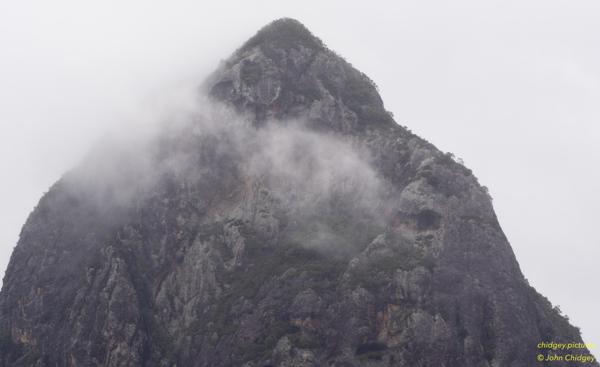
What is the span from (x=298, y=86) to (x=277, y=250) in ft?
112

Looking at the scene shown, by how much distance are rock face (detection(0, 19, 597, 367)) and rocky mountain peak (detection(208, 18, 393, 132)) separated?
0.29 meters

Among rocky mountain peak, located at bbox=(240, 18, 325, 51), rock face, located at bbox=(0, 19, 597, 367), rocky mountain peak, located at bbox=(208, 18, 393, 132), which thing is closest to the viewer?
rock face, located at bbox=(0, 19, 597, 367)

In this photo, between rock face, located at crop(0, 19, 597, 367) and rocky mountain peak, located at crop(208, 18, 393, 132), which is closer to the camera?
rock face, located at crop(0, 19, 597, 367)

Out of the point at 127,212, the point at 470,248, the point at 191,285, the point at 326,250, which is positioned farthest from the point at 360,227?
the point at 127,212

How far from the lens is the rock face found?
115m

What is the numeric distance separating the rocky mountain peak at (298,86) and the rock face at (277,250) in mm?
289

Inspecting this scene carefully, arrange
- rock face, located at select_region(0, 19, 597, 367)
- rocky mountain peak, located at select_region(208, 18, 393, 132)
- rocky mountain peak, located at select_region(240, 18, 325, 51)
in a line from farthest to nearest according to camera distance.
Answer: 1. rocky mountain peak, located at select_region(240, 18, 325, 51)
2. rocky mountain peak, located at select_region(208, 18, 393, 132)
3. rock face, located at select_region(0, 19, 597, 367)

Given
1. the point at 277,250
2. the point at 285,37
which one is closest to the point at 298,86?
the point at 285,37

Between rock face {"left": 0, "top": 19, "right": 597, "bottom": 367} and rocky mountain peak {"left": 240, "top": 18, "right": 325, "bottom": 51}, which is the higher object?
rocky mountain peak {"left": 240, "top": 18, "right": 325, "bottom": 51}

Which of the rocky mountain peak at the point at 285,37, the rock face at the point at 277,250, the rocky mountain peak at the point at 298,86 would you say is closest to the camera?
the rock face at the point at 277,250

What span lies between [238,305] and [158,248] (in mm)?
20071

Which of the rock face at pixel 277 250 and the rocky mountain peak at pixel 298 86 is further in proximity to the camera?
the rocky mountain peak at pixel 298 86

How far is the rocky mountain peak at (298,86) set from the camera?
146 metres

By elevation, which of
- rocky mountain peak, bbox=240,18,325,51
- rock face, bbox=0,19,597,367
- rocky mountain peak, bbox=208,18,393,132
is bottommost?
rock face, bbox=0,19,597,367
